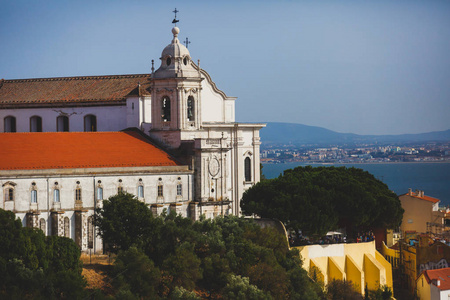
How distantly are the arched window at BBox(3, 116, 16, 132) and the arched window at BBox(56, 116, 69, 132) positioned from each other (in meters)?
3.91

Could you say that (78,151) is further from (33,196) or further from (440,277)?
(440,277)

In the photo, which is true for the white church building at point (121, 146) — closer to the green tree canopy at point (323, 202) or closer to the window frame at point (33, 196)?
the window frame at point (33, 196)

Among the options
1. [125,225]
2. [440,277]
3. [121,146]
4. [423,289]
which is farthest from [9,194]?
[440,277]

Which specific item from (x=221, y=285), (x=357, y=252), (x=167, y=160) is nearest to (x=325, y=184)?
(x=357, y=252)

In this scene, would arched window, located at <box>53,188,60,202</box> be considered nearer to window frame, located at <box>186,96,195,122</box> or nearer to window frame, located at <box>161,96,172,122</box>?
window frame, located at <box>161,96,172,122</box>

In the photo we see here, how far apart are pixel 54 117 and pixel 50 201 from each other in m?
16.8

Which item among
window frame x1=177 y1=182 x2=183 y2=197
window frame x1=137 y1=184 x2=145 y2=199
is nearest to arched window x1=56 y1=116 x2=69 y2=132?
window frame x1=177 y1=182 x2=183 y2=197

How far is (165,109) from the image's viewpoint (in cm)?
7731

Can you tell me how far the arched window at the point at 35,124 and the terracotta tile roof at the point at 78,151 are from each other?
923 cm

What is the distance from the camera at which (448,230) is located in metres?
88.4

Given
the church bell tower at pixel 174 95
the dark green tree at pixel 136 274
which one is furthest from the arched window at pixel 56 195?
the church bell tower at pixel 174 95

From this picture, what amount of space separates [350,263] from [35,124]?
28.7 meters

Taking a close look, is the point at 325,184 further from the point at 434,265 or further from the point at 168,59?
the point at 168,59

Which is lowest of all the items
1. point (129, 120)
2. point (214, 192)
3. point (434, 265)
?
point (434, 265)
